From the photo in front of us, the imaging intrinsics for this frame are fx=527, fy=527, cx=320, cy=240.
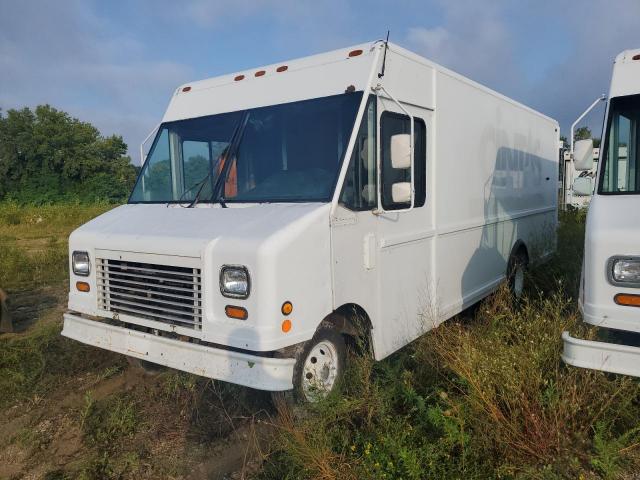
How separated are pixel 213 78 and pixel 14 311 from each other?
187 inches

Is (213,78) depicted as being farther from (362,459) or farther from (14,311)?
(14,311)

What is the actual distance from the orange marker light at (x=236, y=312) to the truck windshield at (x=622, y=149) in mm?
3028

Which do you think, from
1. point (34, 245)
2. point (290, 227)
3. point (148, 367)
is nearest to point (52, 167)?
point (34, 245)

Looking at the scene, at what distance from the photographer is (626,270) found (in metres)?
3.32

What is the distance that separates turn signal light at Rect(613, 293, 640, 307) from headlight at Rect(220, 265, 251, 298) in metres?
2.37

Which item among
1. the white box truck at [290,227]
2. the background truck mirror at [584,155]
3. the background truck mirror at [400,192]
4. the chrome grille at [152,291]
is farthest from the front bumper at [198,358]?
the background truck mirror at [584,155]

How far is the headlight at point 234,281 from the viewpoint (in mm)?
3488

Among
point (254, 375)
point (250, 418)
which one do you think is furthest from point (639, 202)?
point (250, 418)

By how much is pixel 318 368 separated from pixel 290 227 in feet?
3.89

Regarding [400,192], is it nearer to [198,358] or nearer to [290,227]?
[290,227]

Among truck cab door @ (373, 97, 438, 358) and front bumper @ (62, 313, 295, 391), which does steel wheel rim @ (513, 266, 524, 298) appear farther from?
front bumper @ (62, 313, 295, 391)

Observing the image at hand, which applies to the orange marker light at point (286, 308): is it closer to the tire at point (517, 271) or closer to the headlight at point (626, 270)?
the headlight at point (626, 270)

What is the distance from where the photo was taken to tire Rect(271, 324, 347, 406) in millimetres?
3816

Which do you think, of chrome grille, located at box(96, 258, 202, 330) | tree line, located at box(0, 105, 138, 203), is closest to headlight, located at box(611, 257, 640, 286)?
chrome grille, located at box(96, 258, 202, 330)
